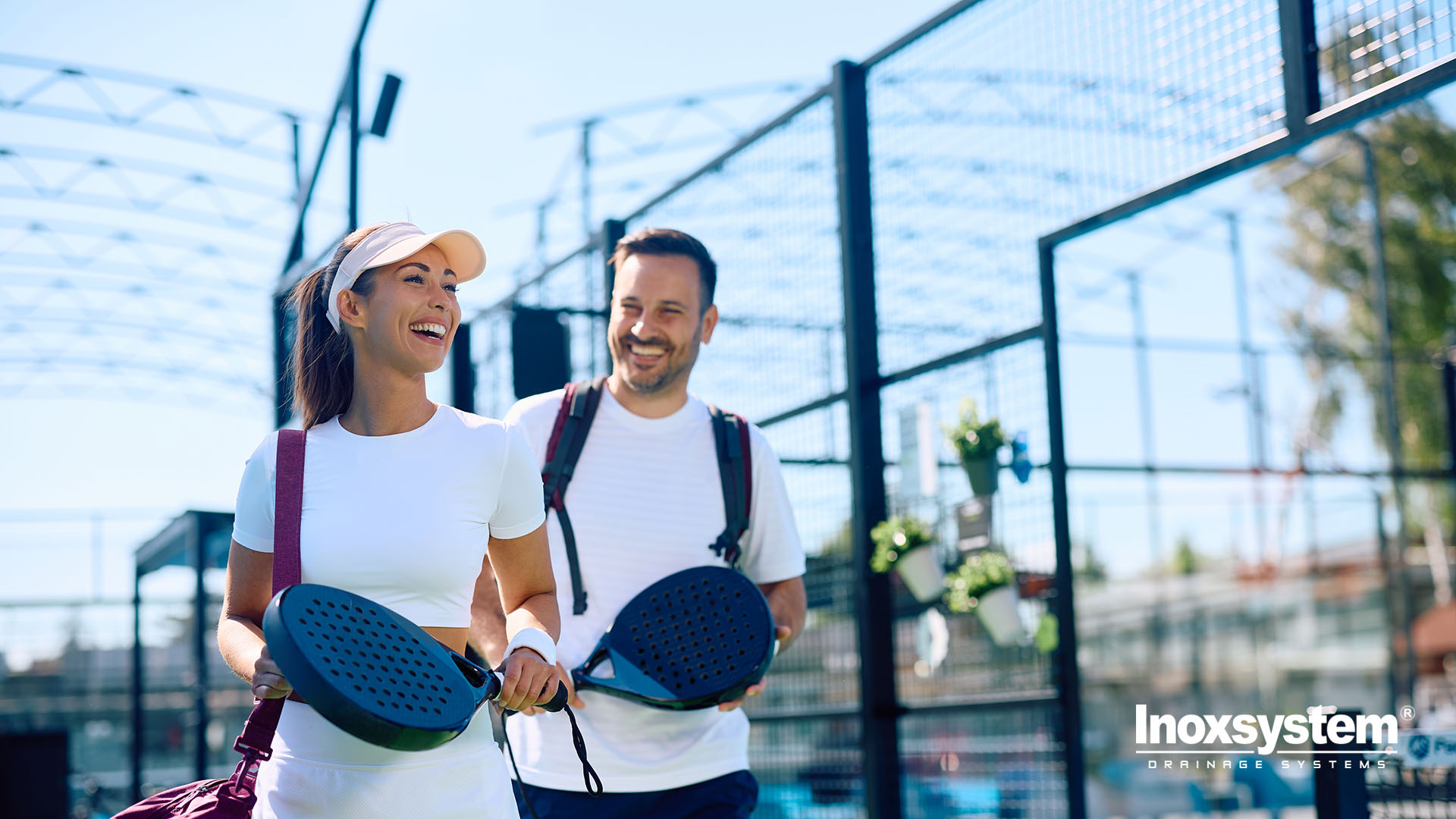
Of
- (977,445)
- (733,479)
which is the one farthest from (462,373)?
(733,479)

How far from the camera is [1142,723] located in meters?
4.50

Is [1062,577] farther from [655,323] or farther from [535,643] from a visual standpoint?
[535,643]

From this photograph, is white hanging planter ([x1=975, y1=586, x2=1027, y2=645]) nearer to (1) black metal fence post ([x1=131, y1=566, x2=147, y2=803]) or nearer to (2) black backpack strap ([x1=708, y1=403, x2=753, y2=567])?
(2) black backpack strap ([x1=708, y1=403, x2=753, y2=567])

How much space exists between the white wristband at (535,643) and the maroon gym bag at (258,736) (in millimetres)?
376

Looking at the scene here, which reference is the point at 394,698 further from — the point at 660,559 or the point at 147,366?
the point at 147,366

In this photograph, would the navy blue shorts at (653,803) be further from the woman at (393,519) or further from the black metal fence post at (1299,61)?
the black metal fence post at (1299,61)

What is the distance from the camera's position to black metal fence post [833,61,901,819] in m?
5.06

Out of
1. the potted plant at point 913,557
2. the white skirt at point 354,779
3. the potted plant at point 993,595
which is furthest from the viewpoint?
the potted plant at point 913,557

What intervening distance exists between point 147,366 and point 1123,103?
22.6 m

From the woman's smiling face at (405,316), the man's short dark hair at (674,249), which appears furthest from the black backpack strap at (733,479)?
the woman's smiling face at (405,316)

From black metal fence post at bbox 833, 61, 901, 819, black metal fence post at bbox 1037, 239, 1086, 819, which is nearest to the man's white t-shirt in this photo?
black metal fence post at bbox 1037, 239, 1086, 819

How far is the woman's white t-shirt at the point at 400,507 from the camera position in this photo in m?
2.27

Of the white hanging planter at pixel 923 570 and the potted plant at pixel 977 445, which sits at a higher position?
the potted plant at pixel 977 445

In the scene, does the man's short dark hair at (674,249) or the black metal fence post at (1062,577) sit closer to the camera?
the man's short dark hair at (674,249)
